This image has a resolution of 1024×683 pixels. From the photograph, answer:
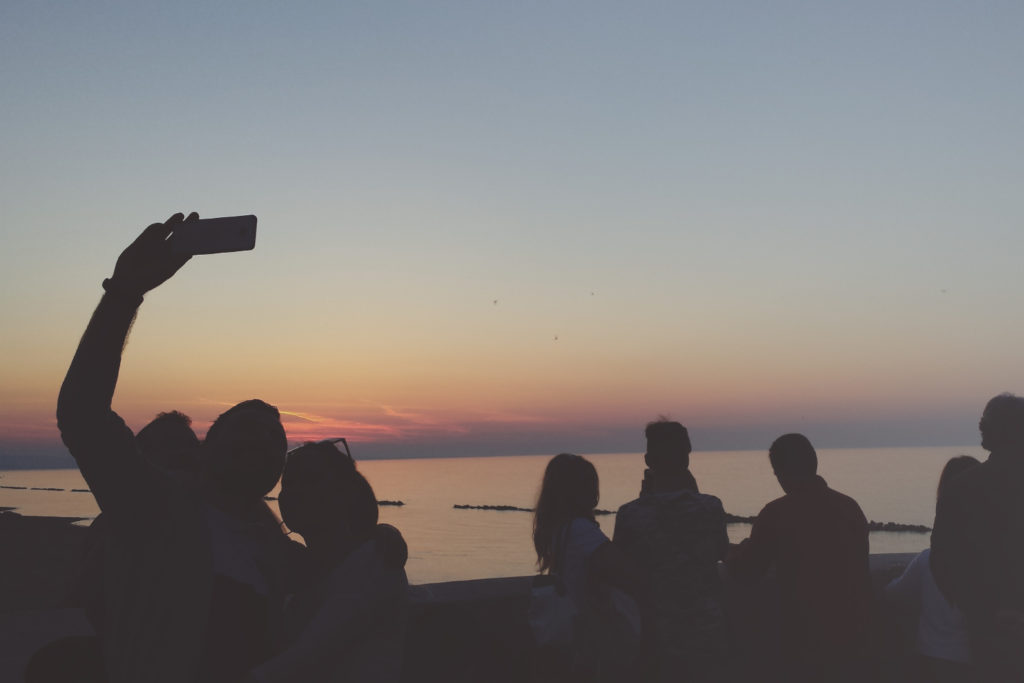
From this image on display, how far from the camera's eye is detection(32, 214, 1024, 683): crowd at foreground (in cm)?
187

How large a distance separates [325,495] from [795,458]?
8.88 feet

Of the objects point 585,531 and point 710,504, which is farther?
point 710,504

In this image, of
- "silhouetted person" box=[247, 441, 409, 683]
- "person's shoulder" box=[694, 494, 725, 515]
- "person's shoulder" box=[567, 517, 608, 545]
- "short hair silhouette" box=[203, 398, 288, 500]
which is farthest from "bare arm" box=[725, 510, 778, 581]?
"short hair silhouette" box=[203, 398, 288, 500]

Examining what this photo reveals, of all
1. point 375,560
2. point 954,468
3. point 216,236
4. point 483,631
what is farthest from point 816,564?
point 216,236

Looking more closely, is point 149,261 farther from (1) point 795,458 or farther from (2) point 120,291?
(1) point 795,458

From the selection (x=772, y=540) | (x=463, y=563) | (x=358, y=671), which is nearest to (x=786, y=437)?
(x=772, y=540)

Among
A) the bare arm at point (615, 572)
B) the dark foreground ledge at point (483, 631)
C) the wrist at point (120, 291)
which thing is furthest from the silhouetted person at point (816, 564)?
the wrist at point (120, 291)

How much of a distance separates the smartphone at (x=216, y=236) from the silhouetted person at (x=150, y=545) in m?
0.04

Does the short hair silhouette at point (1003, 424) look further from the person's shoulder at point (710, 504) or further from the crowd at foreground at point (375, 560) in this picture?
the person's shoulder at point (710, 504)

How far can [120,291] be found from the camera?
1772mm

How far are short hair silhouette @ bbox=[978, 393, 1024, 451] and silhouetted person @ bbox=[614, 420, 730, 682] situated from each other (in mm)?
1337

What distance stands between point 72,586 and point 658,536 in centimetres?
254

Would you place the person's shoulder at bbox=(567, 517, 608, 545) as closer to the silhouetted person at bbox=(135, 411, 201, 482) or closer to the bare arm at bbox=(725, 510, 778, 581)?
→ the bare arm at bbox=(725, 510, 778, 581)

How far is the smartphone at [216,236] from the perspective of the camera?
1.83 meters
